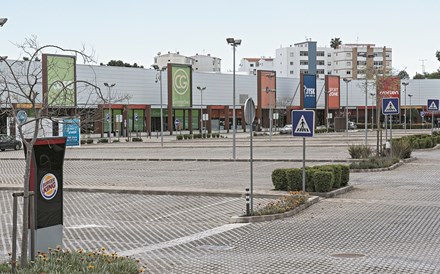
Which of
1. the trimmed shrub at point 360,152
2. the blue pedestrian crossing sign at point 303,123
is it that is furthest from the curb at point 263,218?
the trimmed shrub at point 360,152

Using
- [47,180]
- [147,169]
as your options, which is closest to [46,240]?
[47,180]

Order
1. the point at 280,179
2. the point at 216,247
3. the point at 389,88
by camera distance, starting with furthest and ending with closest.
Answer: the point at 389,88
the point at 280,179
the point at 216,247

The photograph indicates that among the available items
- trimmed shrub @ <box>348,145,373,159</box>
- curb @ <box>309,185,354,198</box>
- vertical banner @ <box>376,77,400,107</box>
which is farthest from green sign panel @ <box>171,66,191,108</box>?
curb @ <box>309,185,354,198</box>

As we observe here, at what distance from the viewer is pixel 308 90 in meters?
107

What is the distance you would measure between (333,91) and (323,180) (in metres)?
95.6

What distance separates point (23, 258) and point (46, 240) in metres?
1.35

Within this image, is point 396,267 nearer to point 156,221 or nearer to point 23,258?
point 23,258

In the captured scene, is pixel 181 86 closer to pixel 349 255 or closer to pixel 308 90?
pixel 308 90

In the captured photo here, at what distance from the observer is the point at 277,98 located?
4247 inches

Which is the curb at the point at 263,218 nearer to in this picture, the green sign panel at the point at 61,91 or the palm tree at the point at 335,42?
the green sign panel at the point at 61,91

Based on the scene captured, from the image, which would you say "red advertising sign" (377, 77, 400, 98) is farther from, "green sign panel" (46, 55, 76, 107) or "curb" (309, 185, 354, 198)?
"green sign panel" (46, 55, 76, 107)

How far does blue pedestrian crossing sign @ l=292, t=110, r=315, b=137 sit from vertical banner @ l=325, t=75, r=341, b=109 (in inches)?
3683

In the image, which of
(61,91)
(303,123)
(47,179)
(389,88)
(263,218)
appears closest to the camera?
(61,91)

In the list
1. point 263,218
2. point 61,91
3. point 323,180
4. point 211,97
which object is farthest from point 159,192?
point 211,97
